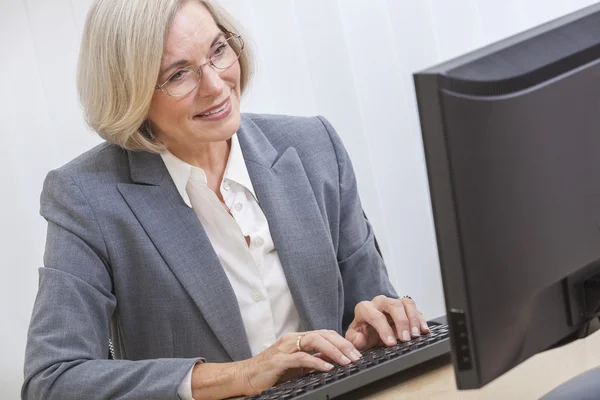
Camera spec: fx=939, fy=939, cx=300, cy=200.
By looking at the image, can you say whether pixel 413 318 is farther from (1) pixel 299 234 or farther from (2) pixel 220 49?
(2) pixel 220 49

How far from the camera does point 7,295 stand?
267 cm

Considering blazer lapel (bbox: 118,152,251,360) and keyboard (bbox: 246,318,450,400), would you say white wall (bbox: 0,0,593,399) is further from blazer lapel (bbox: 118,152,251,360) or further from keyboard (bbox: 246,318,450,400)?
keyboard (bbox: 246,318,450,400)

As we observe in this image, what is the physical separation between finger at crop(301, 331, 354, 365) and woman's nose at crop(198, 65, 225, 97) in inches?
21.5

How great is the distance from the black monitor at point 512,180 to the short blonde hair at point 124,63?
91cm

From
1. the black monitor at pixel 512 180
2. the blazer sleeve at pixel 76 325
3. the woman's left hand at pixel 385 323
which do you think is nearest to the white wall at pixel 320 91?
the blazer sleeve at pixel 76 325

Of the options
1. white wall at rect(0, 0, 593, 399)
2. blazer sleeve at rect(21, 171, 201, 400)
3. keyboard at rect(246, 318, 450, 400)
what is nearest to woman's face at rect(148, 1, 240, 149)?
blazer sleeve at rect(21, 171, 201, 400)

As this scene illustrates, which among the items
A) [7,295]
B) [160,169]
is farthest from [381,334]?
[7,295]

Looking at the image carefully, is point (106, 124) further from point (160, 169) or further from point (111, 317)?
point (111, 317)

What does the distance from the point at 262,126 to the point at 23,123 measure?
2.91 ft

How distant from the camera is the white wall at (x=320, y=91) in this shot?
264 cm

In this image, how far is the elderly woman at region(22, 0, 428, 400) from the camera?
5.64 feet

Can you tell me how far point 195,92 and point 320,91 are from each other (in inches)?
40.8

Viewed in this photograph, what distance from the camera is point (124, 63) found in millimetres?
1793

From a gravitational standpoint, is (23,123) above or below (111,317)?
above
